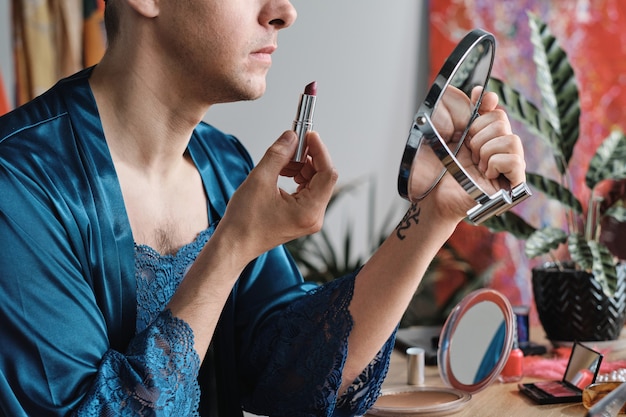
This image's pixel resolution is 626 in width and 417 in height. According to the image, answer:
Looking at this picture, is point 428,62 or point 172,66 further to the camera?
point 428,62

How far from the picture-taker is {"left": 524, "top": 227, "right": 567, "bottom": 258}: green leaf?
141 cm

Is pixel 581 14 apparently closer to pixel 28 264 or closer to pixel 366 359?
pixel 366 359

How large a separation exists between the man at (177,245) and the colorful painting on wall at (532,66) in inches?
50.8

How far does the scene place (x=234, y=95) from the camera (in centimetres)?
106

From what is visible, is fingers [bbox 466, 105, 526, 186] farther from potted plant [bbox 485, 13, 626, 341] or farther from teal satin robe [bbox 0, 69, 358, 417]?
potted plant [bbox 485, 13, 626, 341]

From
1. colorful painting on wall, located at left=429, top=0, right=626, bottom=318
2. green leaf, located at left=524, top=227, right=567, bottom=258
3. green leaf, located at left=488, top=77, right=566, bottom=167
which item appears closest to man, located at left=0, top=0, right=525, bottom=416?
green leaf, located at left=524, top=227, right=567, bottom=258

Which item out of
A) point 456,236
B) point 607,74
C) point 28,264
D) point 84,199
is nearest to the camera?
point 28,264

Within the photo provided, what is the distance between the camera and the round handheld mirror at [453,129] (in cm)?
82

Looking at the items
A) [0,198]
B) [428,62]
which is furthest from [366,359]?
[428,62]

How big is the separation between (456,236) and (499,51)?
0.56 metres

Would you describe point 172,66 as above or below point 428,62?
below

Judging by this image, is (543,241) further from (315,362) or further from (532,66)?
(532,66)

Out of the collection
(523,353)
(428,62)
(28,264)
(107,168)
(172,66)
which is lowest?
(523,353)

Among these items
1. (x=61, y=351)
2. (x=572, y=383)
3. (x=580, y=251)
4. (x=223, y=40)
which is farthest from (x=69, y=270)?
(x=580, y=251)
